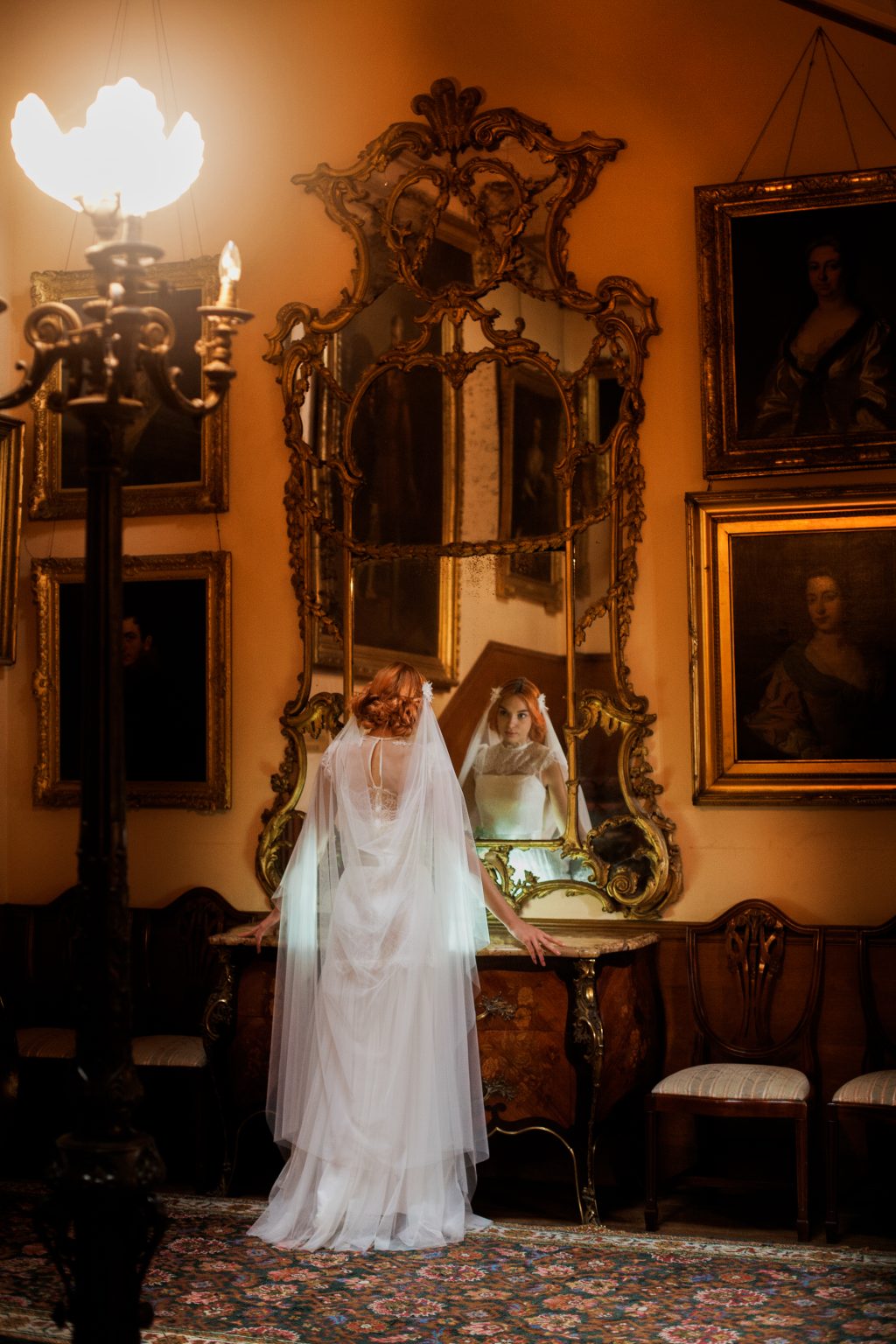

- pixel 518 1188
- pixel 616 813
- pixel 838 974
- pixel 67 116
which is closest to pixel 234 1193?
pixel 518 1188

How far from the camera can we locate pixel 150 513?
7164 mm

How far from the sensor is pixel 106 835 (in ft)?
12.3

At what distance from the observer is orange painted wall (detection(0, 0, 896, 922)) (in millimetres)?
6305

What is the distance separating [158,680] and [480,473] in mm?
1817

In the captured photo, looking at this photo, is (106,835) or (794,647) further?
(794,647)

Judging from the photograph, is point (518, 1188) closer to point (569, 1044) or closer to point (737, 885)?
point (569, 1044)

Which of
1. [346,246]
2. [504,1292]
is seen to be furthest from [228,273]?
[504,1292]

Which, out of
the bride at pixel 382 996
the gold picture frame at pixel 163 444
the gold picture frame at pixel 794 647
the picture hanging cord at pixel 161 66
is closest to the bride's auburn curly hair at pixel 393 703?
the bride at pixel 382 996

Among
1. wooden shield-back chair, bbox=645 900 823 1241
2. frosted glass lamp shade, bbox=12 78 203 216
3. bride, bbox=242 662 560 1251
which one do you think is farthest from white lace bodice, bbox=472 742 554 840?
frosted glass lamp shade, bbox=12 78 203 216

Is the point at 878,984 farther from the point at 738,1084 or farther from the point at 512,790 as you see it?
the point at 512,790

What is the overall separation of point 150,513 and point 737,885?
3188mm

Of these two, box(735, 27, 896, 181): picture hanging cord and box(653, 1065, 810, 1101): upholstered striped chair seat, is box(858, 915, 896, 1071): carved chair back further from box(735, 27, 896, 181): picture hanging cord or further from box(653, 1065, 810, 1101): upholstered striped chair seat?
Answer: box(735, 27, 896, 181): picture hanging cord

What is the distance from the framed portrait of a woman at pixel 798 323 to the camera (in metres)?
6.16

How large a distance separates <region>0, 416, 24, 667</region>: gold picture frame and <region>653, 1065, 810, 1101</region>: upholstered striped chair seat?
3.64 metres
